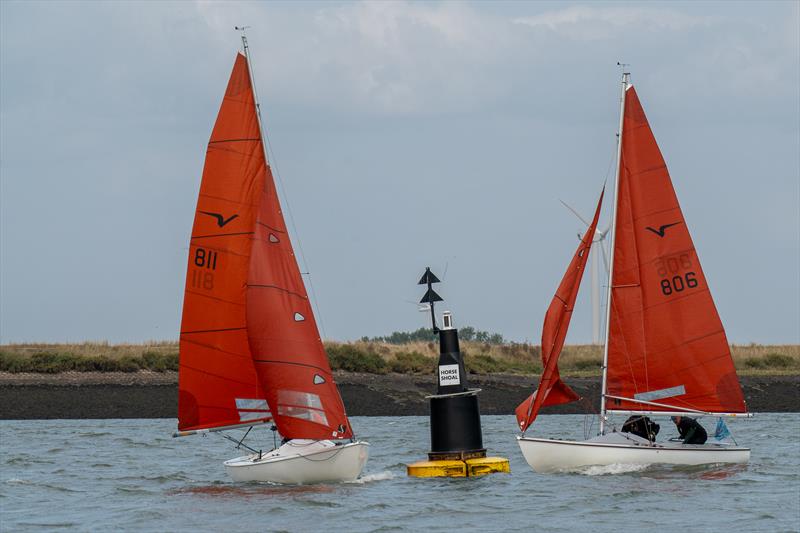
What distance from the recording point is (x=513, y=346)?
7981 cm

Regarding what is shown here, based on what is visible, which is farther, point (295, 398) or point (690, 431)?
point (690, 431)

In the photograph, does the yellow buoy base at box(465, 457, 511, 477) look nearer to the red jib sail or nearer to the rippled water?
the rippled water

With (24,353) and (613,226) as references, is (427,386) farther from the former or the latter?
(613,226)

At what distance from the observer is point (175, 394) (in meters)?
61.8

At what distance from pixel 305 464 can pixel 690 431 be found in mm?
9352

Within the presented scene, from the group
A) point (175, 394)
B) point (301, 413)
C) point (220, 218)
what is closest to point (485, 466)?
point (301, 413)

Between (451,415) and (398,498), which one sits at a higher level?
(451,415)

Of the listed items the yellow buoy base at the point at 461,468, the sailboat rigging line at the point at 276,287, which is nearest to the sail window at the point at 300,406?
the sailboat rigging line at the point at 276,287

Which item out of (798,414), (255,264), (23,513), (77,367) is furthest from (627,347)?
(77,367)

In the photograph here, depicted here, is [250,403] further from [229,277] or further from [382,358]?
[382,358]

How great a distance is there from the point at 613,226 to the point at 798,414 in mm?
29425

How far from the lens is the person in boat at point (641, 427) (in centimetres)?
3338

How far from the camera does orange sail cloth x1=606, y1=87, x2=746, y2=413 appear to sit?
3384 centimetres

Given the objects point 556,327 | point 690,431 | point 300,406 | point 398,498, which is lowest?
point 398,498
